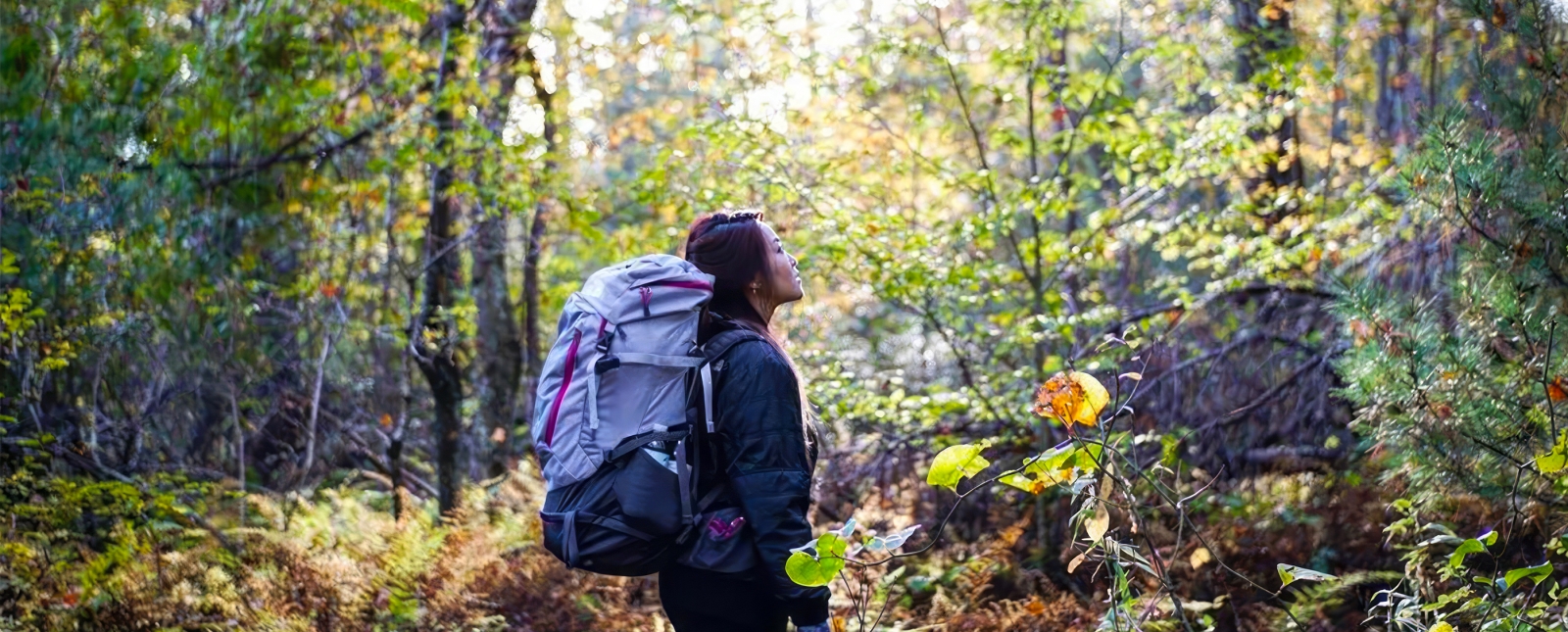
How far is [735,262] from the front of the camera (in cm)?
333

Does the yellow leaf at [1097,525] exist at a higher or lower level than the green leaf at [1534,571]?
higher

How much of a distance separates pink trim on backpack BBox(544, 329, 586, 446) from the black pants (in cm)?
47

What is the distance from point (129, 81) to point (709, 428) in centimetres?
739

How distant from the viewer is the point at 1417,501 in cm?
396

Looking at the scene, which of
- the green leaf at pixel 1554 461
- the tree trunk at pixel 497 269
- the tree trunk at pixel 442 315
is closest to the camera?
the green leaf at pixel 1554 461

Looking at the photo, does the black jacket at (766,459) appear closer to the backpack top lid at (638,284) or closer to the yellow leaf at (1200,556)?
the backpack top lid at (638,284)

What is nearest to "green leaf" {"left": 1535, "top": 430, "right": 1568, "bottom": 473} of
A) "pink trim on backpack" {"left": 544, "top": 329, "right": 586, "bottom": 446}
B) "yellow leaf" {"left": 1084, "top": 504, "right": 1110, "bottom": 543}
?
"yellow leaf" {"left": 1084, "top": 504, "right": 1110, "bottom": 543}

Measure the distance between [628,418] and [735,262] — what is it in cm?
56

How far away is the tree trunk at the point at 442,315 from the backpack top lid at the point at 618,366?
5536mm

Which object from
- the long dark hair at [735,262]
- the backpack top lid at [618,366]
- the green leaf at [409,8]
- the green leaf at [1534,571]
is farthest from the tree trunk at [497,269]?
the green leaf at [1534,571]

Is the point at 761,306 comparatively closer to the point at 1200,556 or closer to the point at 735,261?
the point at 735,261

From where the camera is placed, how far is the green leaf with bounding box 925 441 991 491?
2.65 m

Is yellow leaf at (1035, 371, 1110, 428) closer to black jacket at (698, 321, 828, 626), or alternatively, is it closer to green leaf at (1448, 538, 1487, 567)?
black jacket at (698, 321, 828, 626)

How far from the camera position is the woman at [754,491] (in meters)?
2.95
